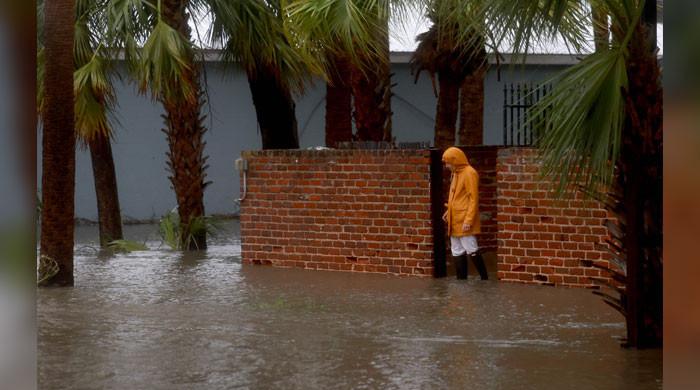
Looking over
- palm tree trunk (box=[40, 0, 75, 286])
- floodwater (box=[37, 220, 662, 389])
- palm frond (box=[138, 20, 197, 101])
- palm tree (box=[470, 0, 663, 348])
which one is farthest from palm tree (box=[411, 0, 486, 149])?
palm tree (box=[470, 0, 663, 348])

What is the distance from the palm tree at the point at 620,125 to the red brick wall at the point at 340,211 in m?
5.86

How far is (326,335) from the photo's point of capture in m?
10.0

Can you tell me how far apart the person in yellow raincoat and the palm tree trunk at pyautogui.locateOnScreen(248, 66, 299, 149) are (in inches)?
225

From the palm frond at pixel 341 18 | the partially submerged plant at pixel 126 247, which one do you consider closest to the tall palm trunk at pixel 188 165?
the partially submerged plant at pixel 126 247

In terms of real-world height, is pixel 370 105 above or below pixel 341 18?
below

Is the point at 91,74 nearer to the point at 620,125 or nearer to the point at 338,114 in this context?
the point at 338,114

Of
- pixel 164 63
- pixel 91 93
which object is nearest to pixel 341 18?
pixel 164 63

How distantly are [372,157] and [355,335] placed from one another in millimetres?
5458

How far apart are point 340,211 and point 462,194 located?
2.12 meters

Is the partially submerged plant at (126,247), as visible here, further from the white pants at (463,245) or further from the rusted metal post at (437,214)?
the white pants at (463,245)

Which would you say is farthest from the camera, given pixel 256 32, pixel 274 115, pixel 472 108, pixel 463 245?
pixel 472 108

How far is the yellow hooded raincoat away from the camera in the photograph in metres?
13.9

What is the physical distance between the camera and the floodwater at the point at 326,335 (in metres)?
8.11
